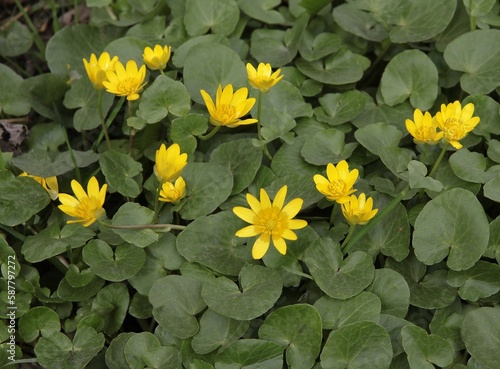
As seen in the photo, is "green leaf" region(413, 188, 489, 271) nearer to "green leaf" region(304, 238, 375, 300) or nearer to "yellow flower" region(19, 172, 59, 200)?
"green leaf" region(304, 238, 375, 300)

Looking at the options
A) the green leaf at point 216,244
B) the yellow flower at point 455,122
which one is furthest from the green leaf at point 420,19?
the green leaf at point 216,244

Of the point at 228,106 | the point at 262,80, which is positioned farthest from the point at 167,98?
the point at 262,80

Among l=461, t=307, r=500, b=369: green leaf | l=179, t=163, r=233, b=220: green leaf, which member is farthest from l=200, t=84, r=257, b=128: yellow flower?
l=461, t=307, r=500, b=369: green leaf

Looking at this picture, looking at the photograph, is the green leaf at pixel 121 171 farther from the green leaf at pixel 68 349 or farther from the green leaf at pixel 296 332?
the green leaf at pixel 296 332

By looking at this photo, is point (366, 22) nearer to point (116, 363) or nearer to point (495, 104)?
point (495, 104)

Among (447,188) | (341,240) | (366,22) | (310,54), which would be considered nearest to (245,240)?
(341,240)

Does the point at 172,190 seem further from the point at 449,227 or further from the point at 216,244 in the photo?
the point at 449,227

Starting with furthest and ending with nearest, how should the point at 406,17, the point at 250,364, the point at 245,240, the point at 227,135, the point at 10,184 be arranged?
the point at 406,17 → the point at 227,135 → the point at 10,184 → the point at 245,240 → the point at 250,364
